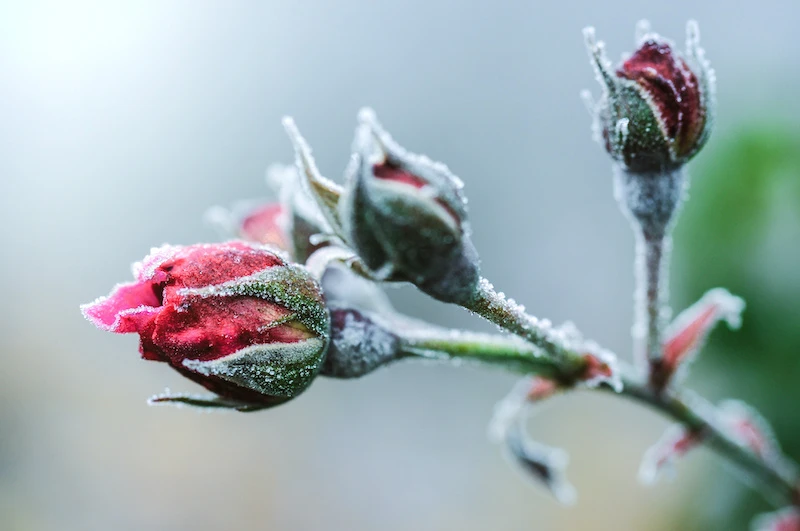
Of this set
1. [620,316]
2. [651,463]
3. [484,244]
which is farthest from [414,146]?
[651,463]

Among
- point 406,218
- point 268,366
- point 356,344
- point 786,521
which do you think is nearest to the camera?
point 406,218

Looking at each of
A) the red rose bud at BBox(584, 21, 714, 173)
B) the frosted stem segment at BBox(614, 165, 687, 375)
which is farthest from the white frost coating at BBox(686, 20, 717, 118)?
the frosted stem segment at BBox(614, 165, 687, 375)

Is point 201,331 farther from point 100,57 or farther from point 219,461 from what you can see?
point 100,57

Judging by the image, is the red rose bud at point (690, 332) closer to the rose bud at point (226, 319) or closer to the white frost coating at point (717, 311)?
the white frost coating at point (717, 311)

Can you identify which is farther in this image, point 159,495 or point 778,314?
point 159,495

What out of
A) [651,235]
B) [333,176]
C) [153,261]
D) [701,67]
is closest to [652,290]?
[651,235]

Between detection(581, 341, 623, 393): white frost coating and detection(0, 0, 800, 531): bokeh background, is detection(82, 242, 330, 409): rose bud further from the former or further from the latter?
detection(0, 0, 800, 531): bokeh background

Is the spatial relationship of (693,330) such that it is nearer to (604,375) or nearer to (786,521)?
(604,375)
